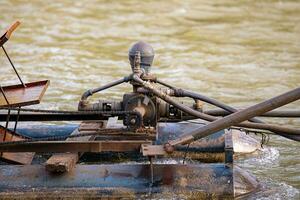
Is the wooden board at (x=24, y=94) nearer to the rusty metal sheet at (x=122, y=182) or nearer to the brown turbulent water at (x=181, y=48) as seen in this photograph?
the rusty metal sheet at (x=122, y=182)

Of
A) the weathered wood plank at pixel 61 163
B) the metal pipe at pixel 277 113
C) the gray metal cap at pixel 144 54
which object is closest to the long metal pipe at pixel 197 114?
the metal pipe at pixel 277 113

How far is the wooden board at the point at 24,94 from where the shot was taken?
755 cm

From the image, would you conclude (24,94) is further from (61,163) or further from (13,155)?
(61,163)

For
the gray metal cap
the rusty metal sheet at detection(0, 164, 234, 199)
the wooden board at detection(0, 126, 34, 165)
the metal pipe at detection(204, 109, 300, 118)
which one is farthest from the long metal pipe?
the wooden board at detection(0, 126, 34, 165)

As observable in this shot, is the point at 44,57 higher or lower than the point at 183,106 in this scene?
lower

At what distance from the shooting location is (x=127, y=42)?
1825cm

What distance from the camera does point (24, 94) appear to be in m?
8.00

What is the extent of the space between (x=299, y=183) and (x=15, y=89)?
3021 millimetres

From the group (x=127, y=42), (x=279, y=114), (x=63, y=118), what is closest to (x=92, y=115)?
(x=63, y=118)

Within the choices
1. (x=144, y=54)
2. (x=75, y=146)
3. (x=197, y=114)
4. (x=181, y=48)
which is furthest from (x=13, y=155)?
(x=181, y=48)

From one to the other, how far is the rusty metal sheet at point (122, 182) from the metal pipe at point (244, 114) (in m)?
0.33

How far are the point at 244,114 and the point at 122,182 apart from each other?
3.82 ft

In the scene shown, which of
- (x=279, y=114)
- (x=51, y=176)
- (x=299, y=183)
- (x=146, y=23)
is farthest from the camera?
(x=146, y=23)

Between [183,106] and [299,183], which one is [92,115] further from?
[299,183]
